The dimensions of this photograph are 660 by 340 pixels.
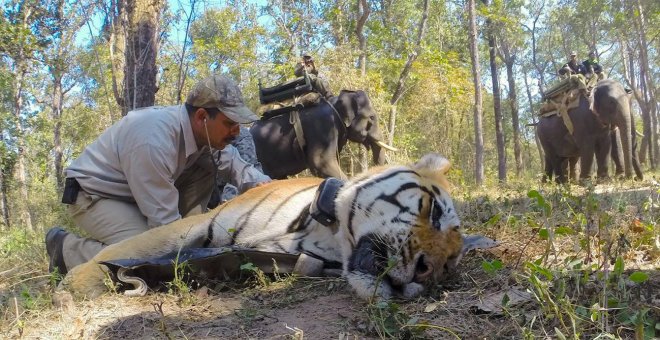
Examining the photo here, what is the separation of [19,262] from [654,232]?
193 inches

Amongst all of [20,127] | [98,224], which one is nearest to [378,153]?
[98,224]

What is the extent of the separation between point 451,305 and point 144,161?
2.33 metres

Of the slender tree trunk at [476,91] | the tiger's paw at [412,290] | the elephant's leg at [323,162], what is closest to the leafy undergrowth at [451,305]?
the tiger's paw at [412,290]

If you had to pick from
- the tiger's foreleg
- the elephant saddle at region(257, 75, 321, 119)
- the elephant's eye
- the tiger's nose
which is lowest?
the tiger's nose

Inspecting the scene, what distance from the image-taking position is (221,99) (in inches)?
162

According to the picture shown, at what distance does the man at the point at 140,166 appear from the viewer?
3924mm

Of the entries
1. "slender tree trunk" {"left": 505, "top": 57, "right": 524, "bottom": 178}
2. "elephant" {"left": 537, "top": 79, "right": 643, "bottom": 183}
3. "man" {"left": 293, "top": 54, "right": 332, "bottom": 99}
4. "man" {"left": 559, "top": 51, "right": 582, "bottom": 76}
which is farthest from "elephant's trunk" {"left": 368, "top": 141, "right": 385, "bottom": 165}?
"slender tree trunk" {"left": 505, "top": 57, "right": 524, "bottom": 178}

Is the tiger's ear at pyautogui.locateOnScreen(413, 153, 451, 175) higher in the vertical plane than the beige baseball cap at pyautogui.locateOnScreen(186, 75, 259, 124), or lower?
lower

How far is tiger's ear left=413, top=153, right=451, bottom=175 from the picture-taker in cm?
340

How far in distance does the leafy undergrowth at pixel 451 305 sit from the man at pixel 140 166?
2.48 ft

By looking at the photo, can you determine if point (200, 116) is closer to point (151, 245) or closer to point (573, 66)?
point (151, 245)

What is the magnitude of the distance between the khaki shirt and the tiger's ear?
170 centimetres

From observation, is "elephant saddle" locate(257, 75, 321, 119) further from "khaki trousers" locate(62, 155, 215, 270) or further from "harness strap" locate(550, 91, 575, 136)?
"harness strap" locate(550, 91, 575, 136)

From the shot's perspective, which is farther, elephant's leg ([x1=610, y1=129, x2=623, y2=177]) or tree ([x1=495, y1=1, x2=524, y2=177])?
tree ([x1=495, y1=1, x2=524, y2=177])
